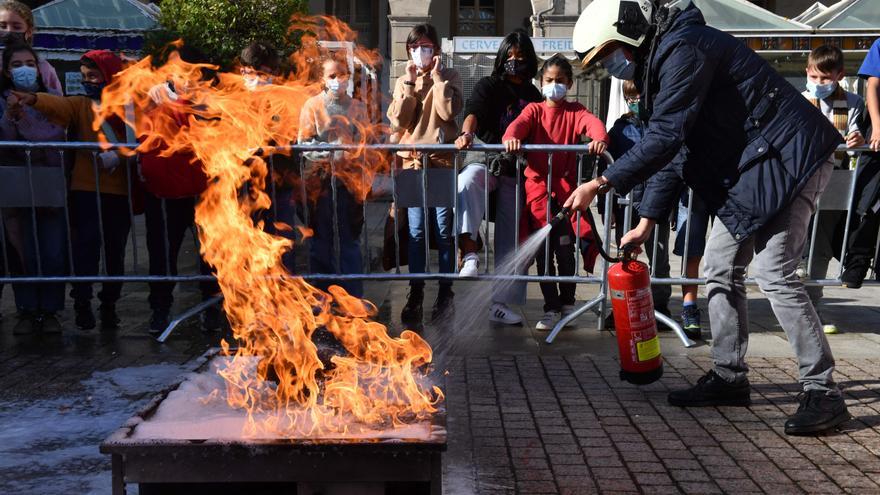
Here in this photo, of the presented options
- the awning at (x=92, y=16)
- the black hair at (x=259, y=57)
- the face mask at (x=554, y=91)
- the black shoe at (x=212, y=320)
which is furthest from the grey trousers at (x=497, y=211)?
the awning at (x=92, y=16)

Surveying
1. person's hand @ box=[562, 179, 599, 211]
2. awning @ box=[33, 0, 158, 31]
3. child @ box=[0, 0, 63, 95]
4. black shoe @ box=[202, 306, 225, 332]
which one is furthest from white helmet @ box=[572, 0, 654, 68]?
awning @ box=[33, 0, 158, 31]

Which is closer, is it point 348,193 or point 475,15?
point 348,193

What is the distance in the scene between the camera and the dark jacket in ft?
15.4

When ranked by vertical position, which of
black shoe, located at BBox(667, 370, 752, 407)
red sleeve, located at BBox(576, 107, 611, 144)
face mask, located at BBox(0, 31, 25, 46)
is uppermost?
face mask, located at BBox(0, 31, 25, 46)

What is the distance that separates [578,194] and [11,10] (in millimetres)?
5645

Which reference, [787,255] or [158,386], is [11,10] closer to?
[158,386]

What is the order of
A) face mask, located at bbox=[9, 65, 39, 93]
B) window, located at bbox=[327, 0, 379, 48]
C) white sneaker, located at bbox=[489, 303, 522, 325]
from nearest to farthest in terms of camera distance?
face mask, located at bbox=[9, 65, 39, 93]
white sneaker, located at bbox=[489, 303, 522, 325]
window, located at bbox=[327, 0, 379, 48]

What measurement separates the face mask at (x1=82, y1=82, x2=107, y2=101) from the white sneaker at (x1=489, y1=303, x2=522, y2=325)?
3.48m

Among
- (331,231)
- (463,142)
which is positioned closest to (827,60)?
(463,142)

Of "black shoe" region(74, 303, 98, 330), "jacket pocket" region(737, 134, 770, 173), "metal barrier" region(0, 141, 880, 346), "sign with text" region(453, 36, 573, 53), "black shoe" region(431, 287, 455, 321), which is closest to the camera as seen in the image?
"jacket pocket" region(737, 134, 770, 173)

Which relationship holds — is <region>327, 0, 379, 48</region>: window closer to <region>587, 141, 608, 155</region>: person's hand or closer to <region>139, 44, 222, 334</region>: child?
<region>139, 44, 222, 334</region>: child

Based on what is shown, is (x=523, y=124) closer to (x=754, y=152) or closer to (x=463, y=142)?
(x=463, y=142)

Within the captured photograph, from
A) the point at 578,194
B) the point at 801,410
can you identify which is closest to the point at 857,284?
the point at 801,410

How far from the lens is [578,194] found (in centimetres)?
466
